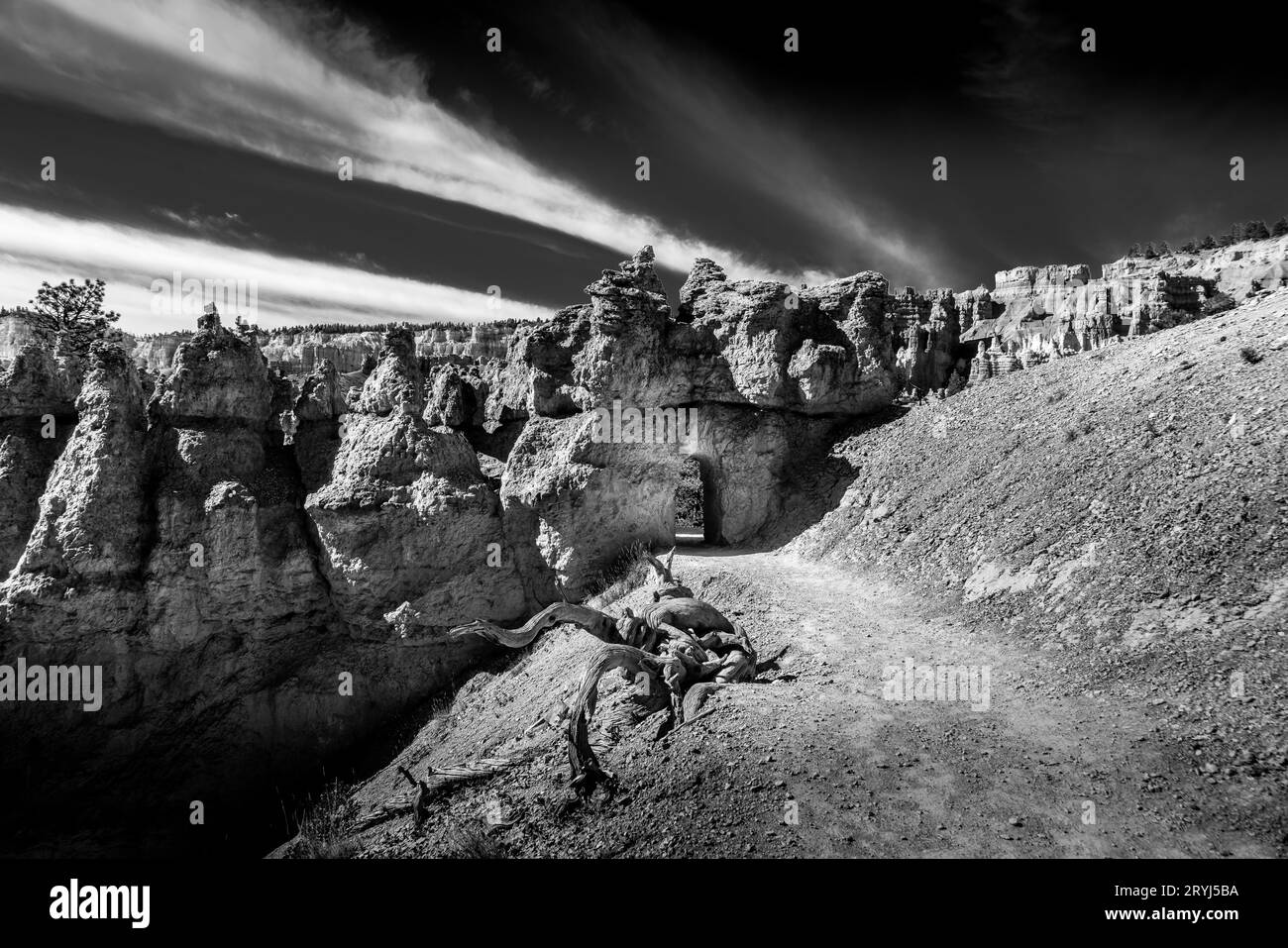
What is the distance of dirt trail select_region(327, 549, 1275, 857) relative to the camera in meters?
5.64

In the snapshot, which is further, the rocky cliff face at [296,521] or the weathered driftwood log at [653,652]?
the rocky cliff face at [296,521]

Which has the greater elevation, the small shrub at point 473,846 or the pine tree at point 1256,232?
the pine tree at point 1256,232

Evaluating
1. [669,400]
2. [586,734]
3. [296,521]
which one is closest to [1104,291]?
[669,400]

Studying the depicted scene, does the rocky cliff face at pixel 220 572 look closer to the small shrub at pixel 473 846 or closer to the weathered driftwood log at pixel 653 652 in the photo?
the weathered driftwood log at pixel 653 652

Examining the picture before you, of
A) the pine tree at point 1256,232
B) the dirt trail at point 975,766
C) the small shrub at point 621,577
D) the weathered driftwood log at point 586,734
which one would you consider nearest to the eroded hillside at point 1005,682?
the dirt trail at point 975,766

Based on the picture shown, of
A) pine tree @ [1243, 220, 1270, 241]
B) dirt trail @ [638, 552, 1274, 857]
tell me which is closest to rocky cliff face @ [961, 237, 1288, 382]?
pine tree @ [1243, 220, 1270, 241]

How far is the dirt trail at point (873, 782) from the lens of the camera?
18.5 ft

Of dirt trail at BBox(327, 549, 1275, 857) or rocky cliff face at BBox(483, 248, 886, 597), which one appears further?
rocky cliff face at BBox(483, 248, 886, 597)

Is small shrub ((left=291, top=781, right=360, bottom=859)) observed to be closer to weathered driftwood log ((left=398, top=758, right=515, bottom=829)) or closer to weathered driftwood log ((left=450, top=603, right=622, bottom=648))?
weathered driftwood log ((left=398, top=758, right=515, bottom=829))

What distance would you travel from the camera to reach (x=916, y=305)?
2758cm

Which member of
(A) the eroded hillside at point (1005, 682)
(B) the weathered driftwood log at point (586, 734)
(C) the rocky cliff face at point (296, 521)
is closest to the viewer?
(A) the eroded hillside at point (1005, 682)

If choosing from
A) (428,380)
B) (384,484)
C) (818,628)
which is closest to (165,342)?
(428,380)
